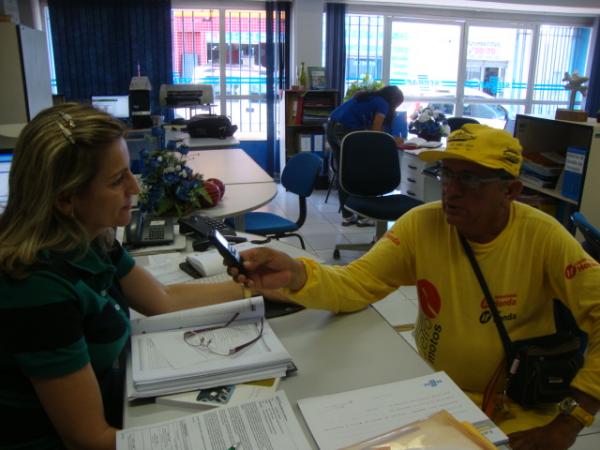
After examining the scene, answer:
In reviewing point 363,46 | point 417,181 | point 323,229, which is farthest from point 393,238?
point 363,46

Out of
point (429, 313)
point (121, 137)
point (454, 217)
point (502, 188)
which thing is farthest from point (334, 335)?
point (121, 137)

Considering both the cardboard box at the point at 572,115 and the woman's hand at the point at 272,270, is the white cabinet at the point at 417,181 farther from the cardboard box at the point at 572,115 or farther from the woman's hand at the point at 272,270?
the woman's hand at the point at 272,270

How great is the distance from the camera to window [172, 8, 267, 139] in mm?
6891

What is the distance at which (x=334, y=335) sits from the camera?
1320mm

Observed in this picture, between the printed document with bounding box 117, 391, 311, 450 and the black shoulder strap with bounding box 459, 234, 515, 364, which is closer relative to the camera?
the printed document with bounding box 117, 391, 311, 450

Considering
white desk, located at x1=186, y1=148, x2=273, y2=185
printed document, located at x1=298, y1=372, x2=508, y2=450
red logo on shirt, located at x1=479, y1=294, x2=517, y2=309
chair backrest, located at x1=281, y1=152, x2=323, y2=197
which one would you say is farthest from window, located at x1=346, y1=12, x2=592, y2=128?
printed document, located at x1=298, y1=372, x2=508, y2=450

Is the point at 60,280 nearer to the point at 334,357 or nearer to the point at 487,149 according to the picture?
the point at 334,357

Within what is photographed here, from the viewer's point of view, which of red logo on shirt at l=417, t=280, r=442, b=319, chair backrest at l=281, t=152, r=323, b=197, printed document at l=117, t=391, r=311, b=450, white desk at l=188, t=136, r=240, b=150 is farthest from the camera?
white desk at l=188, t=136, r=240, b=150

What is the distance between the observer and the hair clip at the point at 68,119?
1012mm

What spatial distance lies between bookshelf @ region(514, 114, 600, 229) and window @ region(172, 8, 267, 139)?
446 centimetres

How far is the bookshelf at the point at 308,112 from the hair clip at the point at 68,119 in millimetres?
Answer: 5636

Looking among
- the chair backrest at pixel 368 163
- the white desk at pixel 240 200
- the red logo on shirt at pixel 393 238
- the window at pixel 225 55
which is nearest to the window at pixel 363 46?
the window at pixel 225 55

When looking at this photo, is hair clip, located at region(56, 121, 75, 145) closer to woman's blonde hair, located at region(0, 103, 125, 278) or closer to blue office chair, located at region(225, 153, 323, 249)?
woman's blonde hair, located at region(0, 103, 125, 278)

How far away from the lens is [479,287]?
1384mm
